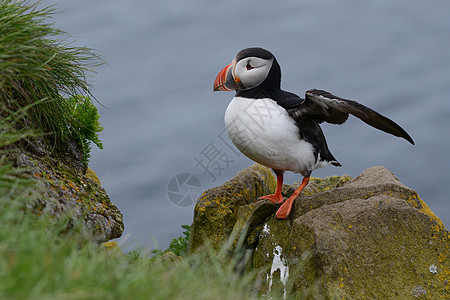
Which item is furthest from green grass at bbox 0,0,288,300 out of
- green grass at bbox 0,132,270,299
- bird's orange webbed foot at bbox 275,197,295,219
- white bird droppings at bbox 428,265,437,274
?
white bird droppings at bbox 428,265,437,274

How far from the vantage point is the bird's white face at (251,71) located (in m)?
7.27

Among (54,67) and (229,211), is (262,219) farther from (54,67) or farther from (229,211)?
(54,67)

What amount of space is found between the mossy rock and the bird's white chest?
32.0 inches

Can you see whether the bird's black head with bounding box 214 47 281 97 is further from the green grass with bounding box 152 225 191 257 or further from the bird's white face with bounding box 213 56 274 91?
the green grass with bounding box 152 225 191 257

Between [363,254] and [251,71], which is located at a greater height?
[251,71]

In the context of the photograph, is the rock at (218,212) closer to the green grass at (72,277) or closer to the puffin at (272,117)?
the puffin at (272,117)

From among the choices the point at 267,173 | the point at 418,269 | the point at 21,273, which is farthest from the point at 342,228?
the point at 21,273

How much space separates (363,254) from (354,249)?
12 cm

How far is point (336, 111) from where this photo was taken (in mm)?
7172

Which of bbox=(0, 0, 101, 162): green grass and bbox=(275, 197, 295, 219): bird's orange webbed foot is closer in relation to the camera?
bbox=(0, 0, 101, 162): green grass

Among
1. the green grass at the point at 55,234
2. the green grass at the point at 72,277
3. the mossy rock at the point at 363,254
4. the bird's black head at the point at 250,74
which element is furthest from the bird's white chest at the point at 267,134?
the green grass at the point at 72,277

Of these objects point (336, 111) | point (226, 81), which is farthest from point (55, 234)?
point (336, 111)

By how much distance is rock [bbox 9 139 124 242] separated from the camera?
5.55m

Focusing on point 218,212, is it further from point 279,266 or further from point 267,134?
point 267,134
